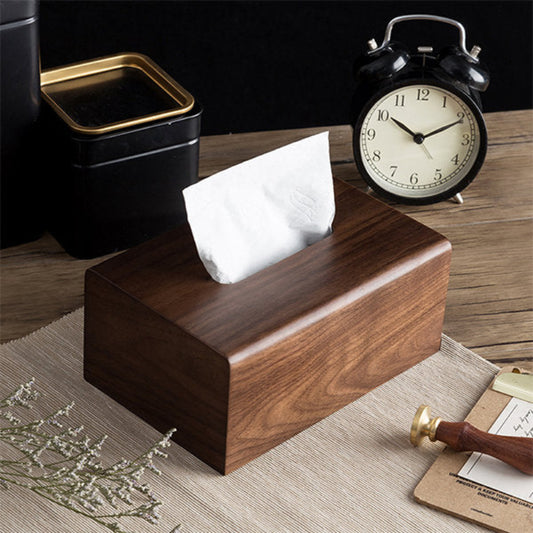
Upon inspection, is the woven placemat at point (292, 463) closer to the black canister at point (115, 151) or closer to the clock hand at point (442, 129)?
the black canister at point (115, 151)

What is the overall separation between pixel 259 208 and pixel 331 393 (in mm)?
236

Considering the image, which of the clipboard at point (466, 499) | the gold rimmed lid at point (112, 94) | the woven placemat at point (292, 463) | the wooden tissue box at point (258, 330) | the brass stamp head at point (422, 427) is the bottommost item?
the woven placemat at point (292, 463)

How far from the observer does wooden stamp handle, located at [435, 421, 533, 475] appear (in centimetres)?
118

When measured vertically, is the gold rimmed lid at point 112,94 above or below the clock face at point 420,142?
above

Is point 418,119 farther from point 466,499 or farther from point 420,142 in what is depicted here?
point 466,499

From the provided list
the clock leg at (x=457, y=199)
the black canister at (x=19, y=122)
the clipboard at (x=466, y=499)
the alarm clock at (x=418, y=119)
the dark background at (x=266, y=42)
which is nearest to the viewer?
the clipboard at (x=466, y=499)

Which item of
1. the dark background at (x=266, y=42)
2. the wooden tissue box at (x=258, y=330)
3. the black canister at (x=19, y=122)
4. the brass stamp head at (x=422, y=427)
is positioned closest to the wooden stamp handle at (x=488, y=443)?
the brass stamp head at (x=422, y=427)

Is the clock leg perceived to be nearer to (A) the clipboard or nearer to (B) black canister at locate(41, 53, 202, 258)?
(B) black canister at locate(41, 53, 202, 258)

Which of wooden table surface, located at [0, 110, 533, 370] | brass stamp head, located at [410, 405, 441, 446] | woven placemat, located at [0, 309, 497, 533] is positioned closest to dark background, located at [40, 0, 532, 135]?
wooden table surface, located at [0, 110, 533, 370]

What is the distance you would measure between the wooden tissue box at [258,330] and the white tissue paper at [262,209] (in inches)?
0.8

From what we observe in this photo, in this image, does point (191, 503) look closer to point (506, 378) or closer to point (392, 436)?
point (392, 436)

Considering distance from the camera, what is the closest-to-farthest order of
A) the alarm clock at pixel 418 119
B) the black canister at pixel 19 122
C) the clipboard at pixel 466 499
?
1. the clipboard at pixel 466 499
2. the black canister at pixel 19 122
3. the alarm clock at pixel 418 119

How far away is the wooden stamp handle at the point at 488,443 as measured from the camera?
1176 mm

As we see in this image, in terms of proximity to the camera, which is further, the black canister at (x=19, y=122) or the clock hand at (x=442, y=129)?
the clock hand at (x=442, y=129)
